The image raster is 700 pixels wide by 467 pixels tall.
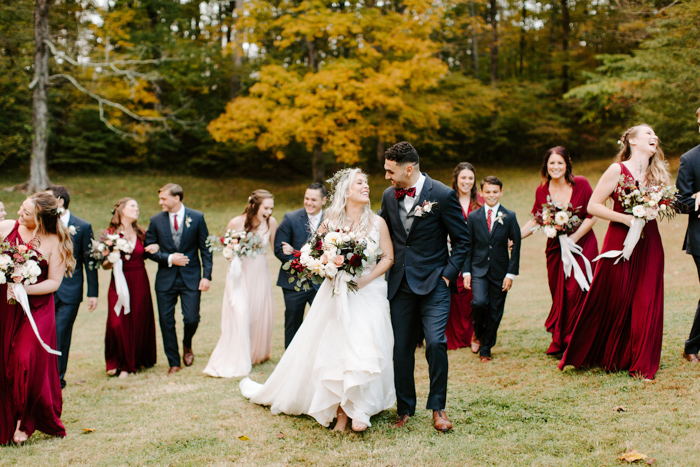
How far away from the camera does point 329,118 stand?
22719 mm

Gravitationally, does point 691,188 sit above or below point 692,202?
above

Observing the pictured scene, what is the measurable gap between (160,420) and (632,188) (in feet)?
17.3

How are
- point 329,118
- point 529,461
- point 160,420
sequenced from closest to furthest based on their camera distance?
point 529,461 < point 160,420 < point 329,118

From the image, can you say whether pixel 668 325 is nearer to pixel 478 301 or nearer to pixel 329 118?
pixel 478 301

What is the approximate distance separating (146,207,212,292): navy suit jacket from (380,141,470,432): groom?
3822mm

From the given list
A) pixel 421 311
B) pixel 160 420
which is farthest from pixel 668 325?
pixel 160 420

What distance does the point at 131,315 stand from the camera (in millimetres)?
7977

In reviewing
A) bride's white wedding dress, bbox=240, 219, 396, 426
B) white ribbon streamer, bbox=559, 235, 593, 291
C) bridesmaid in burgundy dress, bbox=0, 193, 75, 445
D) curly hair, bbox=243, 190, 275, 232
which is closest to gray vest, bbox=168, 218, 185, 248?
curly hair, bbox=243, 190, 275, 232

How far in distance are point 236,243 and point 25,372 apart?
327cm

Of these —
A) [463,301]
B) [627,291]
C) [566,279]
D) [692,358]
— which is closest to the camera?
[627,291]

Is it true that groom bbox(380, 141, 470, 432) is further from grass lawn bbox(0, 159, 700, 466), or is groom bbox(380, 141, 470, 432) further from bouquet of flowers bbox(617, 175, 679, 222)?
bouquet of flowers bbox(617, 175, 679, 222)

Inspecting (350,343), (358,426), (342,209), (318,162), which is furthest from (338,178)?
(318,162)

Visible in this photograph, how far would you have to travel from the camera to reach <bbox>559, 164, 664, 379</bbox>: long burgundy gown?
554cm

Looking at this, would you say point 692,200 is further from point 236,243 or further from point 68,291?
point 68,291
